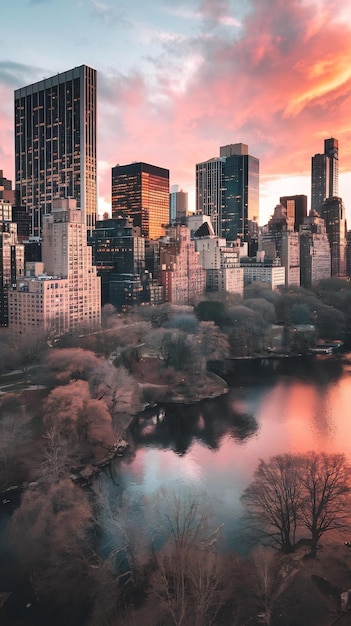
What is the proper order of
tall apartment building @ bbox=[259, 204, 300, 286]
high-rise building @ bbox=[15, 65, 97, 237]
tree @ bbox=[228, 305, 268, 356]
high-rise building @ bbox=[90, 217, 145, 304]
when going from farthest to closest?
high-rise building @ bbox=[15, 65, 97, 237] → tall apartment building @ bbox=[259, 204, 300, 286] → high-rise building @ bbox=[90, 217, 145, 304] → tree @ bbox=[228, 305, 268, 356]

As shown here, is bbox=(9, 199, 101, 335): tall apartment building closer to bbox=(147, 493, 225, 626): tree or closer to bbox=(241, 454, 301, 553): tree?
bbox=(241, 454, 301, 553): tree

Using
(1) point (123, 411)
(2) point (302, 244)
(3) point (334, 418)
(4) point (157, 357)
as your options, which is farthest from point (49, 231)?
(2) point (302, 244)

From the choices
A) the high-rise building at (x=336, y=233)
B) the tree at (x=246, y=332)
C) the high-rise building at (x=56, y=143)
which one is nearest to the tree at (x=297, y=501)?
the tree at (x=246, y=332)

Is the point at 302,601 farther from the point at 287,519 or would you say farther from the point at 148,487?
the point at 148,487

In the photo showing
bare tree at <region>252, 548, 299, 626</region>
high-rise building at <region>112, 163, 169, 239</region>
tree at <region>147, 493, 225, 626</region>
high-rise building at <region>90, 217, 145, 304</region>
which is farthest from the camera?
high-rise building at <region>112, 163, 169, 239</region>

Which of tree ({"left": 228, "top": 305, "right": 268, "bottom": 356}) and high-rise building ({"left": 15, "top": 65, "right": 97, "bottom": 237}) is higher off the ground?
high-rise building ({"left": 15, "top": 65, "right": 97, "bottom": 237})

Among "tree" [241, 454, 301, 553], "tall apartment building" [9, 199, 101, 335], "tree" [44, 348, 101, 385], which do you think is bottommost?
"tree" [241, 454, 301, 553]

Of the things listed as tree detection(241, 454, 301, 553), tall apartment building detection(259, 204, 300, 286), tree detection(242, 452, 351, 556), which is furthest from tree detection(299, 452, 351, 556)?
tall apartment building detection(259, 204, 300, 286)

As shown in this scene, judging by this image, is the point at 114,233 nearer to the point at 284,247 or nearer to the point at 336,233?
the point at 284,247

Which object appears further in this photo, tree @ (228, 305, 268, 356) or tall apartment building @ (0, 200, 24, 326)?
tree @ (228, 305, 268, 356)
